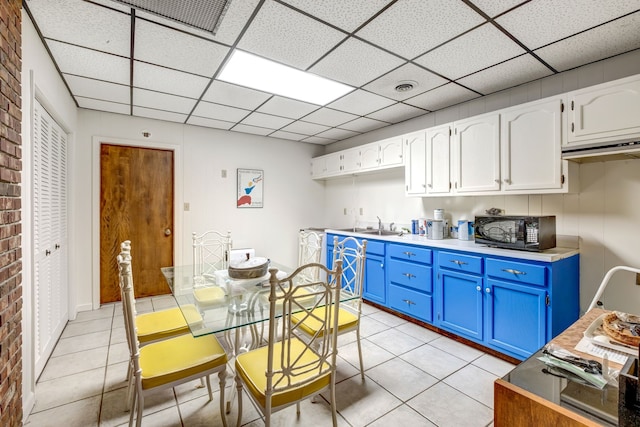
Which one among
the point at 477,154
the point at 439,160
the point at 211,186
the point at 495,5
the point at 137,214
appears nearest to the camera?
the point at 495,5

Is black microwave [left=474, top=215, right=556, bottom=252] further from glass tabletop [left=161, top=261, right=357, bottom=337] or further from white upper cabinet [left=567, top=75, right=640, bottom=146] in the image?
glass tabletop [left=161, top=261, right=357, bottom=337]

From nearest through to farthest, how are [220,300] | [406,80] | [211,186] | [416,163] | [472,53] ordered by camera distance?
[220,300] → [472,53] → [406,80] → [416,163] → [211,186]

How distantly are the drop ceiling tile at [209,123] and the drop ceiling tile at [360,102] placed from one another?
162 cm

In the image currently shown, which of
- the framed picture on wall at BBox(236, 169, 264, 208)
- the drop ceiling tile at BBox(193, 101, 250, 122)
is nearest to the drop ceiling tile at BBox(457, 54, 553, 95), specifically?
the drop ceiling tile at BBox(193, 101, 250, 122)

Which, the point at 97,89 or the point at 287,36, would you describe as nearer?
the point at 287,36

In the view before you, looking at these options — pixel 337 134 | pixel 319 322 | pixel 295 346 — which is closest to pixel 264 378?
pixel 295 346

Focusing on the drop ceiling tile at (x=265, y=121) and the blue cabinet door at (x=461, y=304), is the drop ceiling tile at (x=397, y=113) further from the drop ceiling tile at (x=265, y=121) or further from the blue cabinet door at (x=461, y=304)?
the blue cabinet door at (x=461, y=304)

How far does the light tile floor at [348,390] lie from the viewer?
71.5 inches

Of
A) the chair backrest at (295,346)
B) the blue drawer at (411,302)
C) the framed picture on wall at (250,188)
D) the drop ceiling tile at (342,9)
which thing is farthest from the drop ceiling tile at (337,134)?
the chair backrest at (295,346)

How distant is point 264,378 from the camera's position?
4.81 feet

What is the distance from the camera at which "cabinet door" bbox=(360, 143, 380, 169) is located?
158 inches

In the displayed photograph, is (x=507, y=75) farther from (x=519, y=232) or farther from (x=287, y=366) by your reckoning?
(x=287, y=366)

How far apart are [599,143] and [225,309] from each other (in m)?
2.84

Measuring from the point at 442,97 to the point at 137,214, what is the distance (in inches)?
156
